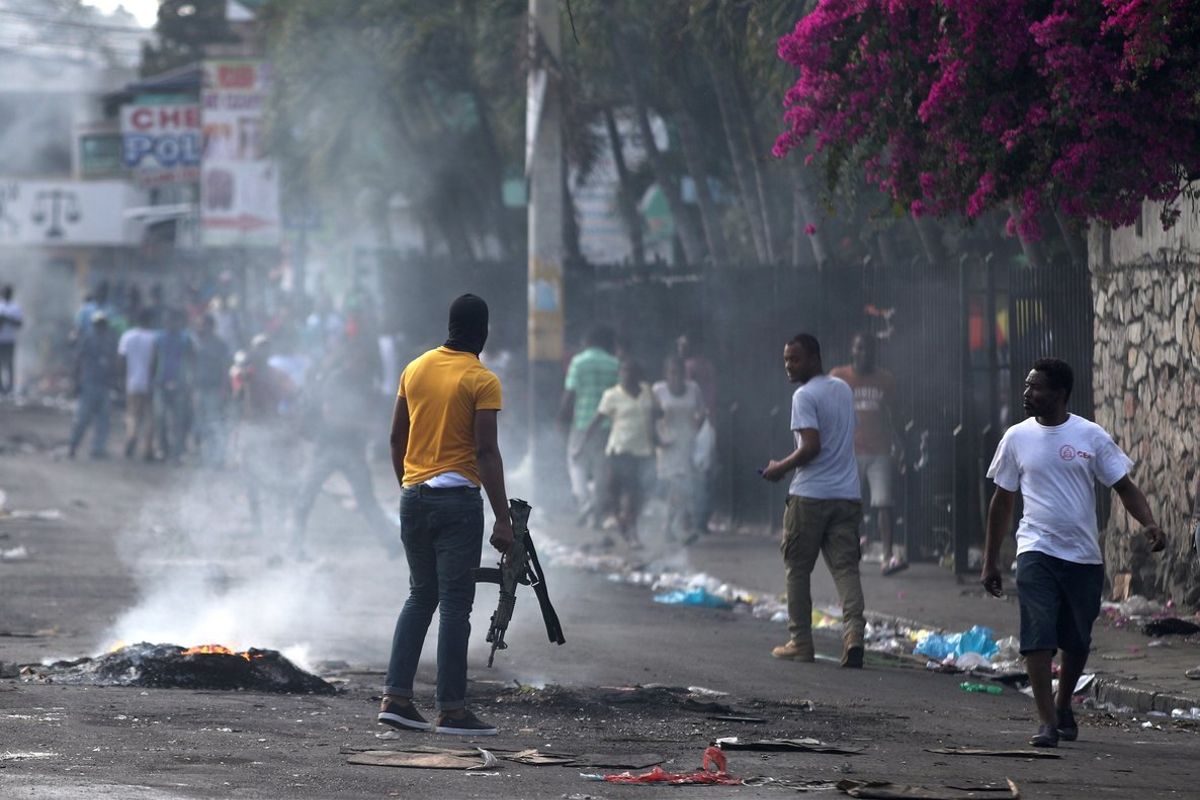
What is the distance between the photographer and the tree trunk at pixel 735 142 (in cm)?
1942

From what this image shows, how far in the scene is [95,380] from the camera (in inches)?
1001

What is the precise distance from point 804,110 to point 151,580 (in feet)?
18.6

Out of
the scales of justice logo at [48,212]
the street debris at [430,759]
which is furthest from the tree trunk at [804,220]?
the scales of justice logo at [48,212]

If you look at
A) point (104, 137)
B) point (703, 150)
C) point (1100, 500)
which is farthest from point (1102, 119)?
point (104, 137)

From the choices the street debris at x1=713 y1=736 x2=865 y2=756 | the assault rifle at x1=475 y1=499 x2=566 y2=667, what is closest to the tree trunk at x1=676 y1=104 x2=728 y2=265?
the assault rifle at x1=475 y1=499 x2=566 y2=667

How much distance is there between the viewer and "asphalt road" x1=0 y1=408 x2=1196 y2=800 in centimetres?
675

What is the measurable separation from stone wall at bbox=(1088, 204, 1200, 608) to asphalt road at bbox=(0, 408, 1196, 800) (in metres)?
2.24

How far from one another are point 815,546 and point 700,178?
12.5m

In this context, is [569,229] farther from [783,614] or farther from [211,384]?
[783,614]

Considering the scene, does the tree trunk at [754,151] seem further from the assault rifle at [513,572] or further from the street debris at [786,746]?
the street debris at [786,746]

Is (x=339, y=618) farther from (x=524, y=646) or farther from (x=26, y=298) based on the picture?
(x=26, y=298)

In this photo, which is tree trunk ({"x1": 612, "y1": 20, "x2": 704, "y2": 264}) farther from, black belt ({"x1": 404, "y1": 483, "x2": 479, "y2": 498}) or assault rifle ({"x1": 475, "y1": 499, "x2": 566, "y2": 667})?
black belt ({"x1": 404, "y1": 483, "x2": 479, "y2": 498})

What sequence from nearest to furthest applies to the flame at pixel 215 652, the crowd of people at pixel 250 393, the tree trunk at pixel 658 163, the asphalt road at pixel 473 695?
the asphalt road at pixel 473 695 < the flame at pixel 215 652 < the crowd of people at pixel 250 393 < the tree trunk at pixel 658 163

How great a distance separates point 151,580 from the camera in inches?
552
